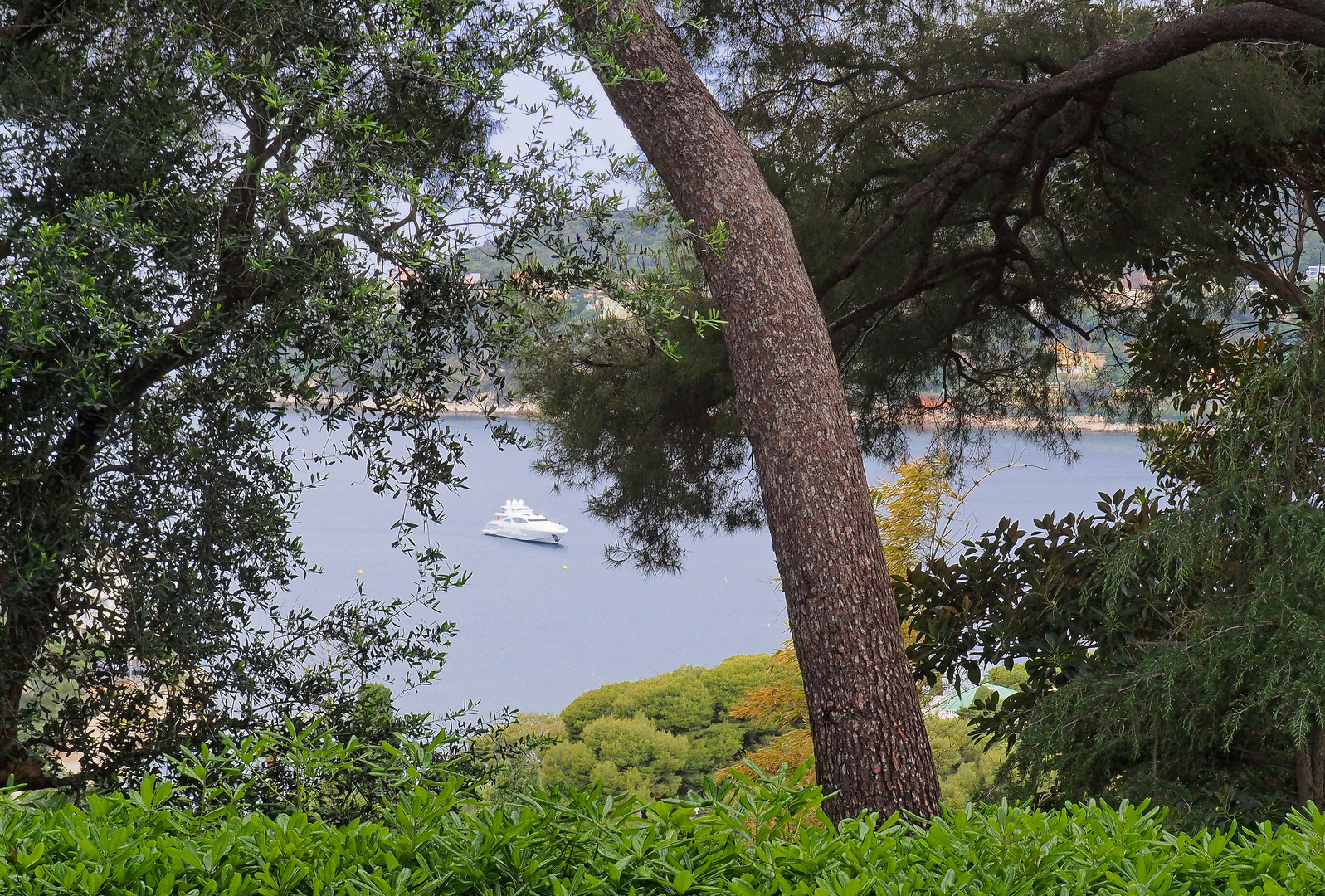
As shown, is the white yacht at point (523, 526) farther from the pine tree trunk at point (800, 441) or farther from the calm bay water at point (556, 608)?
the pine tree trunk at point (800, 441)

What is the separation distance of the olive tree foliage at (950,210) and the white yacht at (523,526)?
14722 mm

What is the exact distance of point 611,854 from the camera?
47.2 inches

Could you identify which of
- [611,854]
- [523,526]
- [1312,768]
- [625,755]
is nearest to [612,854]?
[611,854]

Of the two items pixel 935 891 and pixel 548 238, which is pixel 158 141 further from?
pixel 935 891

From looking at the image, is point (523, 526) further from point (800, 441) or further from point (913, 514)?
point (800, 441)

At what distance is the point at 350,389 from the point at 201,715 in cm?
94

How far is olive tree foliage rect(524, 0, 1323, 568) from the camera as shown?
3859mm

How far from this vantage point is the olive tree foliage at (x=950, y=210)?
3859mm

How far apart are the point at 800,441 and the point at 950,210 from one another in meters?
2.12

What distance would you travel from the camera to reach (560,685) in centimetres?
1875

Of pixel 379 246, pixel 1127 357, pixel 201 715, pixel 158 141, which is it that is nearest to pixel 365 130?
pixel 379 246

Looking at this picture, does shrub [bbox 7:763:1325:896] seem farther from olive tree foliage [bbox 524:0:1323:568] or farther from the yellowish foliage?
the yellowish foliage

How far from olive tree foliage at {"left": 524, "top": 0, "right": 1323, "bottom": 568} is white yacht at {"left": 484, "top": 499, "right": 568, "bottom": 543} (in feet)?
48.3

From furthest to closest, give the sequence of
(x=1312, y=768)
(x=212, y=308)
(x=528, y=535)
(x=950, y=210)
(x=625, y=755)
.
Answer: (x=528, y=535) < (x=625, y=755) < (x=950, y=210) < (x=1312, y=768) < (x=212, y=308)
